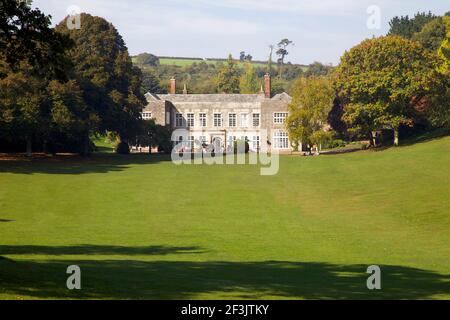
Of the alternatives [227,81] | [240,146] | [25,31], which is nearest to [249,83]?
[227,81]

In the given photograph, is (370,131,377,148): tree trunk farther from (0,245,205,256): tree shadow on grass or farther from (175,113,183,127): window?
(0,245,205,256): tree shadow on grass

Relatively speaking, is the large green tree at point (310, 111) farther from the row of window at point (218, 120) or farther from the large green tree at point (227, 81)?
the large green tree at point (227, 81)

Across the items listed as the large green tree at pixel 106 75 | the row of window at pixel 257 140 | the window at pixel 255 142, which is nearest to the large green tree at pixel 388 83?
the large green tree at pixel 106 75

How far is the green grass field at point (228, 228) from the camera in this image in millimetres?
19750

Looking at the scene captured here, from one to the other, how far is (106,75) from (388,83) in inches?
1041

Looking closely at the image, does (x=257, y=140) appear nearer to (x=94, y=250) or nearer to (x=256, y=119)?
(x=256, y=119)

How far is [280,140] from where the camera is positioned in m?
106

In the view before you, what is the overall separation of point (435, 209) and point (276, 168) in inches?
1066

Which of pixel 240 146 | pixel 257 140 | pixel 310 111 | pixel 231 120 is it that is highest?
pixel 310 111

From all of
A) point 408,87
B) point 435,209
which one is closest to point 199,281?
point 435,209

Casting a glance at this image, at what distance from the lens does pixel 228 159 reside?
259 feet

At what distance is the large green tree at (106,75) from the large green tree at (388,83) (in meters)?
20.6

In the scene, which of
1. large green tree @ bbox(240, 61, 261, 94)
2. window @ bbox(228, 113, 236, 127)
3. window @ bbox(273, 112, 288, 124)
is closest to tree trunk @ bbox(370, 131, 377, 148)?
window @ bbox(273, 112, 288, 124)

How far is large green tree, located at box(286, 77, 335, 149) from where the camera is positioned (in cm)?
8638
